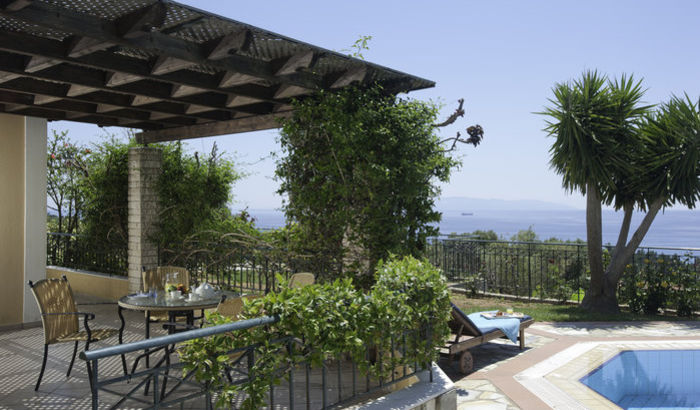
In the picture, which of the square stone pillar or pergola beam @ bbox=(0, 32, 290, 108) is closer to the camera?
pergola beam @ bbox=(0, 32, 290, 108)

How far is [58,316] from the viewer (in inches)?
176

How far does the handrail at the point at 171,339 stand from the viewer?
2.22 meters

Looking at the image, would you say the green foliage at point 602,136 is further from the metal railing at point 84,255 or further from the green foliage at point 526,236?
the green foliage at point 526,236

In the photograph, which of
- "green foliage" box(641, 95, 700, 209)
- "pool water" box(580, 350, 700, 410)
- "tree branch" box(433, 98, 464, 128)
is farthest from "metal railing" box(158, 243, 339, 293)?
"green foliage" box(641, 95, 700, 209)

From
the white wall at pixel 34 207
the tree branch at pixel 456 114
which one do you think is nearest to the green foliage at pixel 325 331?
the tree branch at pixel 456 114

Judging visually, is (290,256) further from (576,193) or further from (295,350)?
(576,193)

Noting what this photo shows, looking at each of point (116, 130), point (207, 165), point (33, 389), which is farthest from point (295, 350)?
point (116, 130)

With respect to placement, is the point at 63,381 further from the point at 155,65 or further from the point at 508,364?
the point at 508,364

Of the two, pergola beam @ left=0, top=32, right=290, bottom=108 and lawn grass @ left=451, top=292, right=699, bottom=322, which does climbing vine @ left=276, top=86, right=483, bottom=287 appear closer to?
pergola beam @ left=0, top=32, right=290, bottom=108

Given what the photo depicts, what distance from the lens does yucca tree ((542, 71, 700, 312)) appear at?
8.91 m

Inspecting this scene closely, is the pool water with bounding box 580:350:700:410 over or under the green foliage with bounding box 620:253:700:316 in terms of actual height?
under

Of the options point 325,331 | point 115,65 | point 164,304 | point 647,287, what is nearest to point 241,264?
point 164,304

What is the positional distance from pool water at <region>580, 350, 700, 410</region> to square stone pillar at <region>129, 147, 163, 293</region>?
5.95 m

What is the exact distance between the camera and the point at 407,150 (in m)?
5.77
